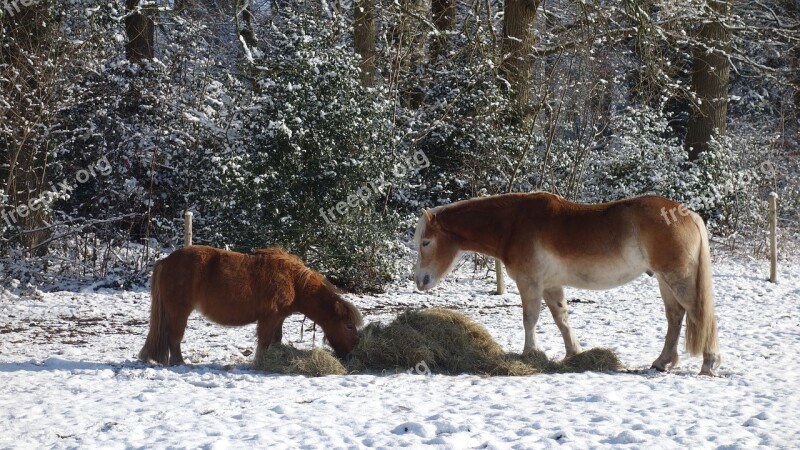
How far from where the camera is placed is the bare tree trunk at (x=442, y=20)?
53.9 ft

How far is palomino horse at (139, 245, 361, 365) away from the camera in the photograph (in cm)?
702

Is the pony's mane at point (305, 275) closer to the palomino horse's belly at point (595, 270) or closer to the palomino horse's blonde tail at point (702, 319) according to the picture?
the palomino horse's belly at point (595, 270)

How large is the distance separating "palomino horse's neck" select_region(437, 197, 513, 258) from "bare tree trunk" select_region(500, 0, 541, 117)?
346 inches

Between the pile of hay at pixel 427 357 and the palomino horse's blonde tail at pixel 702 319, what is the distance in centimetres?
68

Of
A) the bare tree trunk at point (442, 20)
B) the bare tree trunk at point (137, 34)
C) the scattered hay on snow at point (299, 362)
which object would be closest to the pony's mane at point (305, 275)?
the scattered hay on snow at point (299, 362)

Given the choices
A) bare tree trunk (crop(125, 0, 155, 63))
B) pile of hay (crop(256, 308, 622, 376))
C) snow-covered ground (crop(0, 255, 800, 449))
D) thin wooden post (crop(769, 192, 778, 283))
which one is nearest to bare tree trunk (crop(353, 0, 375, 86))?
bare tree trunk (crop(125, 0, 155, 63))

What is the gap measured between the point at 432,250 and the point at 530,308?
3.54ft

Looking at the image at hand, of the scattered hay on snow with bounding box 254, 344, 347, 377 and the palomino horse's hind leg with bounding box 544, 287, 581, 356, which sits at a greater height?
the palomino horse's hind leg with bounding box 544, 287, 581, 356

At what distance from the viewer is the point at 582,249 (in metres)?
7.07

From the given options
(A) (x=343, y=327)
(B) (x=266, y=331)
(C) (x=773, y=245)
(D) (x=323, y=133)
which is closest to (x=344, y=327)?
(A) (x=343, y=327)

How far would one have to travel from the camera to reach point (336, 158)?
41.7ft

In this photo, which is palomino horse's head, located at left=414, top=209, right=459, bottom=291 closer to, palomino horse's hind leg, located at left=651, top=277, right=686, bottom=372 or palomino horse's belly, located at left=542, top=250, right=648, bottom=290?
palomino horse's belly, located at left=542, top=250, right=648, bottom=290

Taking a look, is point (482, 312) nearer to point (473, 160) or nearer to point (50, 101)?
point (473, 160)

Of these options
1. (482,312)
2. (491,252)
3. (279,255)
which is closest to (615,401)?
(491,252)
